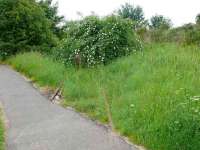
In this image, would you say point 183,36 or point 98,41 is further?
point 183,36

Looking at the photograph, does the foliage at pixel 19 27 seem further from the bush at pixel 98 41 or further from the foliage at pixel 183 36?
the foliage at pixel 183 36

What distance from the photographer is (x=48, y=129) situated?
9.64 meters

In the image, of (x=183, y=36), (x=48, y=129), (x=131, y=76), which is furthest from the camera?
(x=183, y=36)

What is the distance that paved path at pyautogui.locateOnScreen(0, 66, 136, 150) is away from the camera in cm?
843

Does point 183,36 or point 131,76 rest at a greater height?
point 183,36

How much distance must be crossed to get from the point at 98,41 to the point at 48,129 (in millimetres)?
7343

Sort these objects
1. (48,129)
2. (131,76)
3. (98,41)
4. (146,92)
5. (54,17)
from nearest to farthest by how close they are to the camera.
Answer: (48,129) → (146,92) → (131,76) → (98,41) → (54,17)

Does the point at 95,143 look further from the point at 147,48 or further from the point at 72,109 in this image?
the point at 147,48

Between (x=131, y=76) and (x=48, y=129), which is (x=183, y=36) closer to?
(x=131, y=76)

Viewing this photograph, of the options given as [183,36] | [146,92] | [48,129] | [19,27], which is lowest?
[48,129]

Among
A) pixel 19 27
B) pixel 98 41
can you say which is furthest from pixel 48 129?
pixel 19 27

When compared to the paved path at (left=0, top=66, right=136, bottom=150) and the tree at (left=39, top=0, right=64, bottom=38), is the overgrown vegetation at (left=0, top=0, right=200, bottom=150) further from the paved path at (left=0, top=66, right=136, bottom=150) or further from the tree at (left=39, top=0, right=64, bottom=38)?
the tree at (left=39, top=0, right=64, bottom=38)

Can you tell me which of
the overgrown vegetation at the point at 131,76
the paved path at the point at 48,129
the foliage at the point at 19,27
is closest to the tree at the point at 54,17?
the foliage at the point at 19,27

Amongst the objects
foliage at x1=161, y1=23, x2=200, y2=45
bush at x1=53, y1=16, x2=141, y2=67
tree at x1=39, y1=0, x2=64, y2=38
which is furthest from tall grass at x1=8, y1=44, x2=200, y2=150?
tree at x1=39, y1=0, x2=64, y2=38
